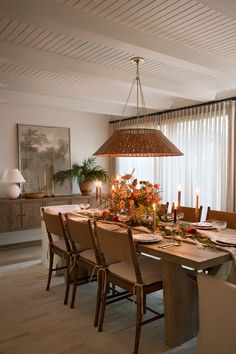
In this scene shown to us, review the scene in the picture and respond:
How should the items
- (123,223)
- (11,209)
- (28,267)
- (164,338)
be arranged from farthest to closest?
(11,209), (28,267), (123,223), (164,338)

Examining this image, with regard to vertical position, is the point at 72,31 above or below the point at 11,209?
above

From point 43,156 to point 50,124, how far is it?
0.64m

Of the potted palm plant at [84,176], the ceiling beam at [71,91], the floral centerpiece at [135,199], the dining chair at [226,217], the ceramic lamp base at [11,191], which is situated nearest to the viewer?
the floral centerpiece at [135,199]

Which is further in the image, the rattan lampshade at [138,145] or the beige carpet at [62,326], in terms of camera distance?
the rattan lampshade at [138,145]

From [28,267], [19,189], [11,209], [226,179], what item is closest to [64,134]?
[19,189]

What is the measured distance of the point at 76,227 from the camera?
2.89 m

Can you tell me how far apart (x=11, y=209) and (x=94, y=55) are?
3.02 meters

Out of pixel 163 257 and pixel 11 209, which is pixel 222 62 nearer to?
pixel 163 257

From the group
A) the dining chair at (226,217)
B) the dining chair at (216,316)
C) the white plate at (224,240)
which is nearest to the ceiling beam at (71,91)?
the dining chair at (226,217)

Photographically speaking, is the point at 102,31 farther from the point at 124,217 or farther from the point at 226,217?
the point at 226,217

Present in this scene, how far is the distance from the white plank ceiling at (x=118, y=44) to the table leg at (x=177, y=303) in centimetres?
187

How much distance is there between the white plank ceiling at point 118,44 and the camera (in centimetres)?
221

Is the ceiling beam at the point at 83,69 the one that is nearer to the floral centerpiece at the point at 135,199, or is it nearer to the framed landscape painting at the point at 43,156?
the floral centerpiece at the point at 135,199

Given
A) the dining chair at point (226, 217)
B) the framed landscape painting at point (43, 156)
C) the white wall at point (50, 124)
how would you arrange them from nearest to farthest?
the dining chair at point (226, 217) < the white wall at point (50, 124) < the framed landscape painting at point (43, 156)
